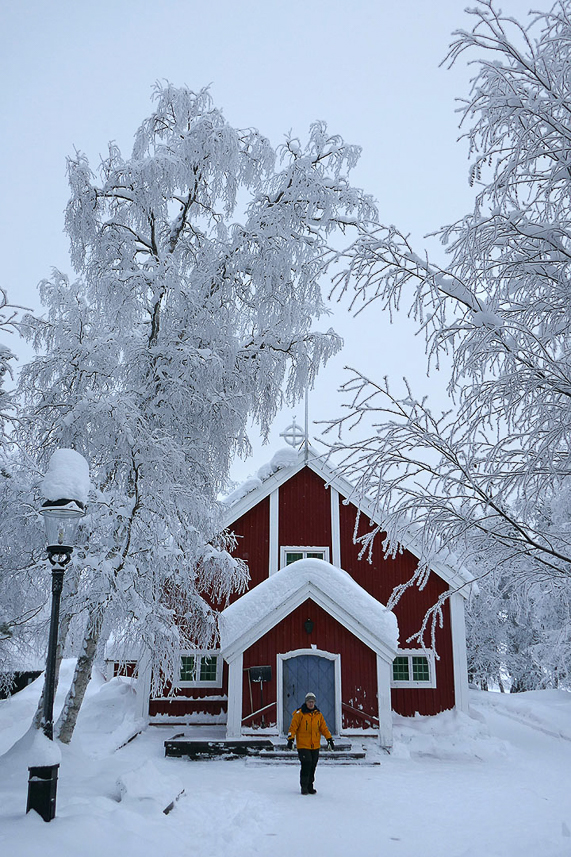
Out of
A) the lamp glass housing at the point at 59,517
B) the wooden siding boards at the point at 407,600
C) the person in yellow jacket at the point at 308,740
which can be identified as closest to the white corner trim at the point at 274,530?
the wooden siding boards at the point at 407,600

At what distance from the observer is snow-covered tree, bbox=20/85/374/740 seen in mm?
9500

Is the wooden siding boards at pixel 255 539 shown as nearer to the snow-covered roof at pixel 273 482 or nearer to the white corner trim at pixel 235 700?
the snow-covered roof at pixel 273 482

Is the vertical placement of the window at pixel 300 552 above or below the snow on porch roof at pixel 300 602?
above

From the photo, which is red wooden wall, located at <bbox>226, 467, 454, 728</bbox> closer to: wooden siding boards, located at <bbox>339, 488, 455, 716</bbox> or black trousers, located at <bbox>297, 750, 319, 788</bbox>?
wooden siding boards, located at <bbox>339, 488, 455, 716</bbox>

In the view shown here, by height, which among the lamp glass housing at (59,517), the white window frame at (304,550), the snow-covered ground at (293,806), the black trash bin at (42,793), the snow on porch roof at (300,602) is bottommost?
the snow-covered ground at (293,806)

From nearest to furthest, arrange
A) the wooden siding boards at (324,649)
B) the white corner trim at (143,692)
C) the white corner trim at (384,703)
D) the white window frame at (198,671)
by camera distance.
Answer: the white corner trim at (384,703) < the wooden siding boards at (324,649) < the white corner trim at (143,692) < the white window frame at (198,671)

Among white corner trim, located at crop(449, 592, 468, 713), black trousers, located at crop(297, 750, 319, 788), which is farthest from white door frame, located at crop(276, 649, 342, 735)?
black trousers, located at crop(297, 750, 319, 788)

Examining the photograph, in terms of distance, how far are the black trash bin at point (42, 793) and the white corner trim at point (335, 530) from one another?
12636 millimetres

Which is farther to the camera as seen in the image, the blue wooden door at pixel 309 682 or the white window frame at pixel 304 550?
the white window frame at pixel 304 550

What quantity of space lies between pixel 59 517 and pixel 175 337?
4.51 metres

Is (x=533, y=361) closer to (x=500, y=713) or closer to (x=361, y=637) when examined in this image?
(x=361, y=637)

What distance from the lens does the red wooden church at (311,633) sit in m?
14.5

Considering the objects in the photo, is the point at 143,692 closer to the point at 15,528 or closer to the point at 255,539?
the point at 255,539

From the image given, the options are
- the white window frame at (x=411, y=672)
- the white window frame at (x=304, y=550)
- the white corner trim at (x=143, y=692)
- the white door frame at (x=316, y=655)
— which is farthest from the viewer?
the white window frame at (x=304, y=550)
